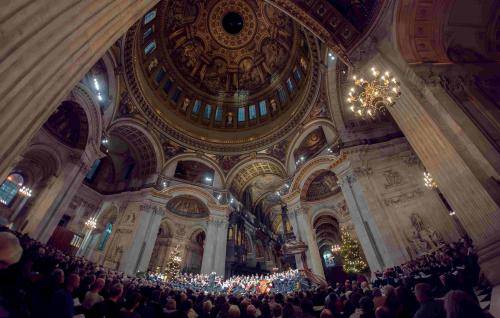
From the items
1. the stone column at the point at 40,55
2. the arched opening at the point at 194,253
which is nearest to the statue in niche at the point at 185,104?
the arched opening at the point at 194,253

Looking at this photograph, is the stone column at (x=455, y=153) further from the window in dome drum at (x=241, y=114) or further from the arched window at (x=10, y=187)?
the arched window at (x=10, y=187)

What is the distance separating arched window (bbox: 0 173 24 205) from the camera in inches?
507

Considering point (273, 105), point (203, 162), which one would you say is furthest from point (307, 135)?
point (203, 162)

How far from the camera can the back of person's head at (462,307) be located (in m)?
1.91

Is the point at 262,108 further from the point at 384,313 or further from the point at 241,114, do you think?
the point at 384,313

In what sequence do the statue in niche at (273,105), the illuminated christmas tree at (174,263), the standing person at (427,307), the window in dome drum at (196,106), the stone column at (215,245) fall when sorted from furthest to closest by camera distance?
the window in dome drum at (196,106), the statue in niche at (273,105), the illuminated christmas tree at (174,263), the stone column at (215,245), the standing person at (427,307)

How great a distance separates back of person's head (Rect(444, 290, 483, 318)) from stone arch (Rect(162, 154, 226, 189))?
1844 centimetres

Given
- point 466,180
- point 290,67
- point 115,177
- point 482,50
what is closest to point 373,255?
point 466,180

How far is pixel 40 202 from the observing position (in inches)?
444

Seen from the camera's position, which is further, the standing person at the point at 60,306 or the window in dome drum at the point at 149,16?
the window in dome drum at the point at 149,16

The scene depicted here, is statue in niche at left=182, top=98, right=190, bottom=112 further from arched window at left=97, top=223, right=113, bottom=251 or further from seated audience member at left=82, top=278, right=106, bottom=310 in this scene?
seated audience member at left=82, top=278, right=106, bottom=310

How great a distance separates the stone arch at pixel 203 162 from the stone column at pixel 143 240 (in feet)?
10.8

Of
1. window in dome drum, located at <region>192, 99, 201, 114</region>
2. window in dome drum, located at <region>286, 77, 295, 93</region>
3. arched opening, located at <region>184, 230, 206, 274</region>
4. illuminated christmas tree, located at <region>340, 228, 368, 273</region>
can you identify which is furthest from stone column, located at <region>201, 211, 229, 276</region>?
window in dome drum, located at <region>286, 77, 295, 93</region>

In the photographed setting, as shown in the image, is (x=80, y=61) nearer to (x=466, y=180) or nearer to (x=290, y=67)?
(x=466, y=180)
